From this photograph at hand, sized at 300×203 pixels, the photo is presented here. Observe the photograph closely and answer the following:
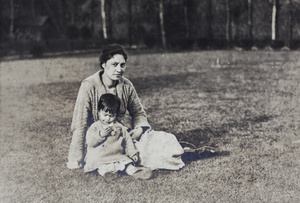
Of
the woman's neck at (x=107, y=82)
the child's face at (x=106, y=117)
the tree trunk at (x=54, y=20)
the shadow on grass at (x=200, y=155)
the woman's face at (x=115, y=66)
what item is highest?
the tree trunk at (x=54, y=20)

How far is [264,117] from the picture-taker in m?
5.54

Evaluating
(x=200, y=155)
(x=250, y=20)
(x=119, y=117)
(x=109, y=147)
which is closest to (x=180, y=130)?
(x=200, y=155)

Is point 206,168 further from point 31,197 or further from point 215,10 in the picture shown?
point 215,10

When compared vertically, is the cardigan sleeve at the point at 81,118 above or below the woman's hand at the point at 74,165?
above

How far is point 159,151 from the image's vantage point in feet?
11.6

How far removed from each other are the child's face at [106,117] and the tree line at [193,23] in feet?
19.0

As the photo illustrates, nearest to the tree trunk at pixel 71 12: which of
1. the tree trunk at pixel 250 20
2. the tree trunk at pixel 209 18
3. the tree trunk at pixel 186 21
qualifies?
the tree trunk at pixel 250 20

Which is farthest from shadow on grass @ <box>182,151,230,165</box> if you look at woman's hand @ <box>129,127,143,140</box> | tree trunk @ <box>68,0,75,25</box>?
tree trunk @ <box>68,0,75,25</box>

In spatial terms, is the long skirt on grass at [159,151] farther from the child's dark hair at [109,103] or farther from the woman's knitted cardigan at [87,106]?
the child's dark hair at [109,103]

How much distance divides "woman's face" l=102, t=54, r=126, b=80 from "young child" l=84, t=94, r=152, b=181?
201mm

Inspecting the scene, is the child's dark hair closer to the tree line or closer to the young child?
the young child

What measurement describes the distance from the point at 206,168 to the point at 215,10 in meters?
17.3

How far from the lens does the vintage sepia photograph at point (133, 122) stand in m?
3.22

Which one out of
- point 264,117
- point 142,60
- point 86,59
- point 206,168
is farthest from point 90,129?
point 142,60
